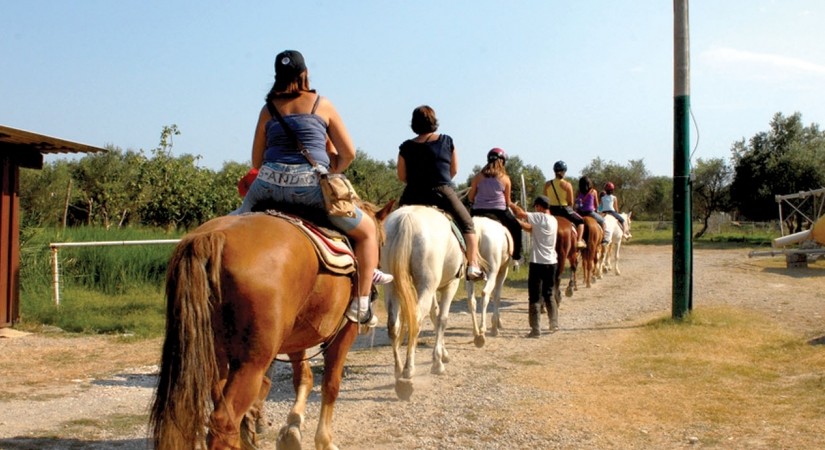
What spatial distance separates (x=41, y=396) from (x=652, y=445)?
217 inches

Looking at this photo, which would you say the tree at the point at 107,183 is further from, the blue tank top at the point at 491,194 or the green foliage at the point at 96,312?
the blue tank top at the point at 491,194

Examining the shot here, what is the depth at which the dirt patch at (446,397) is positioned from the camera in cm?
557

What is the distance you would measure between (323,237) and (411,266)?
3.17 meters

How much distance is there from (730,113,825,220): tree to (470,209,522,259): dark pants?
1244 inches

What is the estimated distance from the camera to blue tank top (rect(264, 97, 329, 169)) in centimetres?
452

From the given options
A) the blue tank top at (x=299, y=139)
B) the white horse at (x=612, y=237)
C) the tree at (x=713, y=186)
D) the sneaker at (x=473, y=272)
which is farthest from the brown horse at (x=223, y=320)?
the tree at (x=713, y=186)

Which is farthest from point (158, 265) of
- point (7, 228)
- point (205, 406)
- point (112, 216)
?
point (112, 216)

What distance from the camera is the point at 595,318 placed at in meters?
12.7

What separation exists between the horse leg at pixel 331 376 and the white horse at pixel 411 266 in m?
1.72

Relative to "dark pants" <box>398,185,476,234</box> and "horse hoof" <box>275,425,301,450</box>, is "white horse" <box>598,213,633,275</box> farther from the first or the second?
"horse hoof" <box>275,425,301,450</box>

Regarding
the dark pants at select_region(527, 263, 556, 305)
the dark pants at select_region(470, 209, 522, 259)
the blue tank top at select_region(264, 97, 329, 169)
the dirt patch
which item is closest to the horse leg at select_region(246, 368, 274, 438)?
the dirt patch

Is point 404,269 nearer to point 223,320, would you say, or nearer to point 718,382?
point 718,382

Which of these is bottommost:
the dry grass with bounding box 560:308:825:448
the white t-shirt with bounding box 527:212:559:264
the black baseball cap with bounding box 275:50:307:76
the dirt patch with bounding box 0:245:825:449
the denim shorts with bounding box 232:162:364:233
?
the dirt patch with bounding box 0:245:825:449

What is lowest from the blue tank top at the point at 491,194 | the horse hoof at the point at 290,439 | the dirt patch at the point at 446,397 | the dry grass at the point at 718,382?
the dirt patch at the point at 446,397
